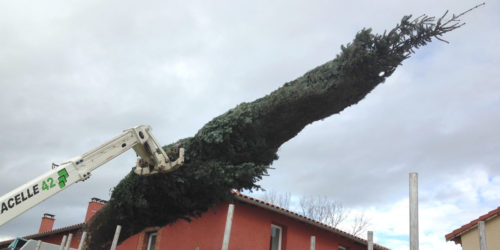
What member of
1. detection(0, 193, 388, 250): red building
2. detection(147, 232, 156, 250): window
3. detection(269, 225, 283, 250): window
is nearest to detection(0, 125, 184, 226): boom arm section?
detection(0, 193, 388, 250): red building

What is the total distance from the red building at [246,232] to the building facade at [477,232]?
13.4 ft

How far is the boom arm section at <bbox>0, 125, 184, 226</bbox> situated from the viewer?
612cm

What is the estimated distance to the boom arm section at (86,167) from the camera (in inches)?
241

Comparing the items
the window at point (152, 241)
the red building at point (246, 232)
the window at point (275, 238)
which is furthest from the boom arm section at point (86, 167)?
Result: the window at point (152, 241)

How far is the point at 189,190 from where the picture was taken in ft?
28.5

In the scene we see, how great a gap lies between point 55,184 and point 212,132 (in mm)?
3196

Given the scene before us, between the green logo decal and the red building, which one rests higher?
the red building

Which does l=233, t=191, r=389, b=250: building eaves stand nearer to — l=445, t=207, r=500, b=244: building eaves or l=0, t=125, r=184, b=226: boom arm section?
l=0, t=125, r=184, b=226: boom arm section

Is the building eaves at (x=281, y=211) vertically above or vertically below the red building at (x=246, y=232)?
above

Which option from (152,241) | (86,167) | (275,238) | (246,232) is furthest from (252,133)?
(152,241)

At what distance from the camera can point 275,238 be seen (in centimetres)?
1338

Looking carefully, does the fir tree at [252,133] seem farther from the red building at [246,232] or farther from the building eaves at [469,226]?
the building eaves at [469,226]

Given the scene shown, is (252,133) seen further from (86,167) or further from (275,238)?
(275,238)

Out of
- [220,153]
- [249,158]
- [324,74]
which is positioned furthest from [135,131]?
[324,74]
